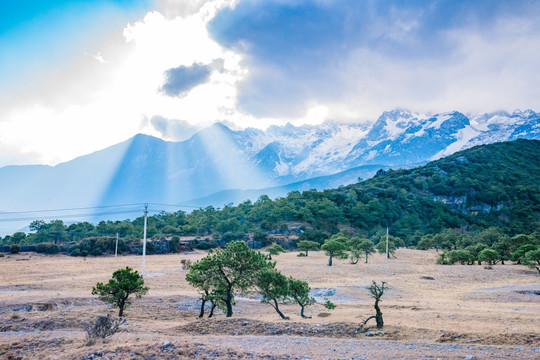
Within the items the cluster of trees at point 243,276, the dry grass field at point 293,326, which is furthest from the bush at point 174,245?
the cluster of trees at point 243,276

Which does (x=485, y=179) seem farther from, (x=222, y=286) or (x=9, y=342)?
(x=9, y=342)

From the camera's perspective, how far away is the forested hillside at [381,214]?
91.6 m

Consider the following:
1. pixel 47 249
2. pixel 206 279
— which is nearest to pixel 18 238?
pixel 47 249

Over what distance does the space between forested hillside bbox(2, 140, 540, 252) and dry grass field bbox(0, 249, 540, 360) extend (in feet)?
175

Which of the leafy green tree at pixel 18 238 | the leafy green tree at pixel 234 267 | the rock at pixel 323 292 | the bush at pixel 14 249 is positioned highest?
the leafy green tree at pixel 234 267

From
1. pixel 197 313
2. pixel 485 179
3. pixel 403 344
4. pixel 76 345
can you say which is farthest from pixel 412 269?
pixel 485 179

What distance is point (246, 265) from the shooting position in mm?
20625

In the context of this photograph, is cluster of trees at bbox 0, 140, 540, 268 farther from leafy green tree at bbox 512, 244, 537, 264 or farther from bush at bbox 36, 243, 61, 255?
leafy green tree at bbox 512, 244, 537, 264

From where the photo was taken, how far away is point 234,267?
67.8 feet

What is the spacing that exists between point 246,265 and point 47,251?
6614 centimetres

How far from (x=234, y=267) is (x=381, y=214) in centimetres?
9370

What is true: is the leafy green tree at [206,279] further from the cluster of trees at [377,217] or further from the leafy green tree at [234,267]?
the cluster of trees at [377,217]

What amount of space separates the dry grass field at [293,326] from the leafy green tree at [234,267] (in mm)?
2188

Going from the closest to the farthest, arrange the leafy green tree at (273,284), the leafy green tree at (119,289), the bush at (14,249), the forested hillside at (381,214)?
1. the leafy green tree at (273,284)
2. the leafy green tree at (119,289)
3. the bush at (14,249)
4. the forested hillside at (381,214)
